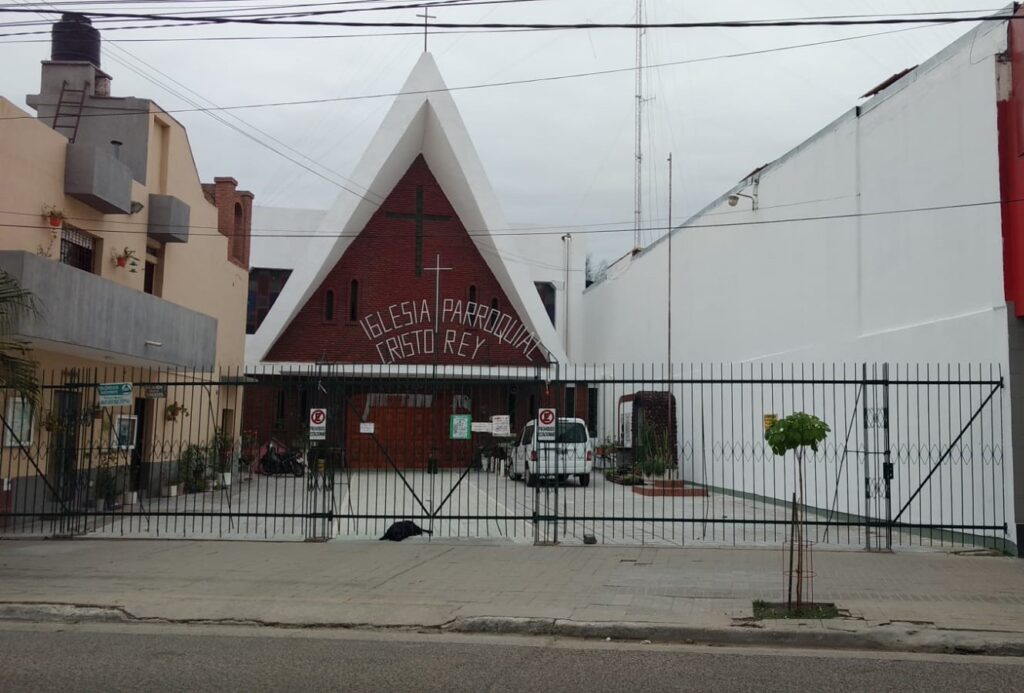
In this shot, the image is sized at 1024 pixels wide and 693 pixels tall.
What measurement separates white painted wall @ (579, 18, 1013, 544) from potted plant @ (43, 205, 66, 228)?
38.3 feet

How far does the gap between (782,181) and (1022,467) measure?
9.57 m

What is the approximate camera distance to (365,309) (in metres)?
32.9

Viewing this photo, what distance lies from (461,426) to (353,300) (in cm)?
2036

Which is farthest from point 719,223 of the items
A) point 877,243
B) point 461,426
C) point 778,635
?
point 778,635

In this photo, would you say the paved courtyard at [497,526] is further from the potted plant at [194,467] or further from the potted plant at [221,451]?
the potted plant at [221,451]

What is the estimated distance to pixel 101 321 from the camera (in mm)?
14586

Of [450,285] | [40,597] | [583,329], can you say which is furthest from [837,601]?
[583,329]

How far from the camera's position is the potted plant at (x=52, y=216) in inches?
589

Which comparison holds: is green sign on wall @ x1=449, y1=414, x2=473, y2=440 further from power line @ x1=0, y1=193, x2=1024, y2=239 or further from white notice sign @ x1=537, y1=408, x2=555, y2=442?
power line @ x1=0, y1=193, x2=1024, y2=239

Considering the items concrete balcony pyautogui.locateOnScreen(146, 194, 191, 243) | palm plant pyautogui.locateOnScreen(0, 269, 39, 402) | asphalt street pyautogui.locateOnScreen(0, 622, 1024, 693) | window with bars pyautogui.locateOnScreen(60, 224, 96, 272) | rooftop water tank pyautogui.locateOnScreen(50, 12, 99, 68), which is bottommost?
asphalt street pyautogui.locateOnScreen(0, 622, 1024, 693)

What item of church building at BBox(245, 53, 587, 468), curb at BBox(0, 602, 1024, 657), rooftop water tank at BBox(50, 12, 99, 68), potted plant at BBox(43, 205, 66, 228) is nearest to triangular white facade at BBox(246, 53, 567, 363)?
church building at BBox(245, 53, 587, 468)

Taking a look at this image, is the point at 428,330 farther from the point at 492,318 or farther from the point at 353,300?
the point at 353,300

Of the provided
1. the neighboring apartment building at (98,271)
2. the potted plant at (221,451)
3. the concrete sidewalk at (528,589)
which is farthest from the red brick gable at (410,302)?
the concrete sidewalk at (528,589)

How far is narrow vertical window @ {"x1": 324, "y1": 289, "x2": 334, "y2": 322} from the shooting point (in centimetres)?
3281
